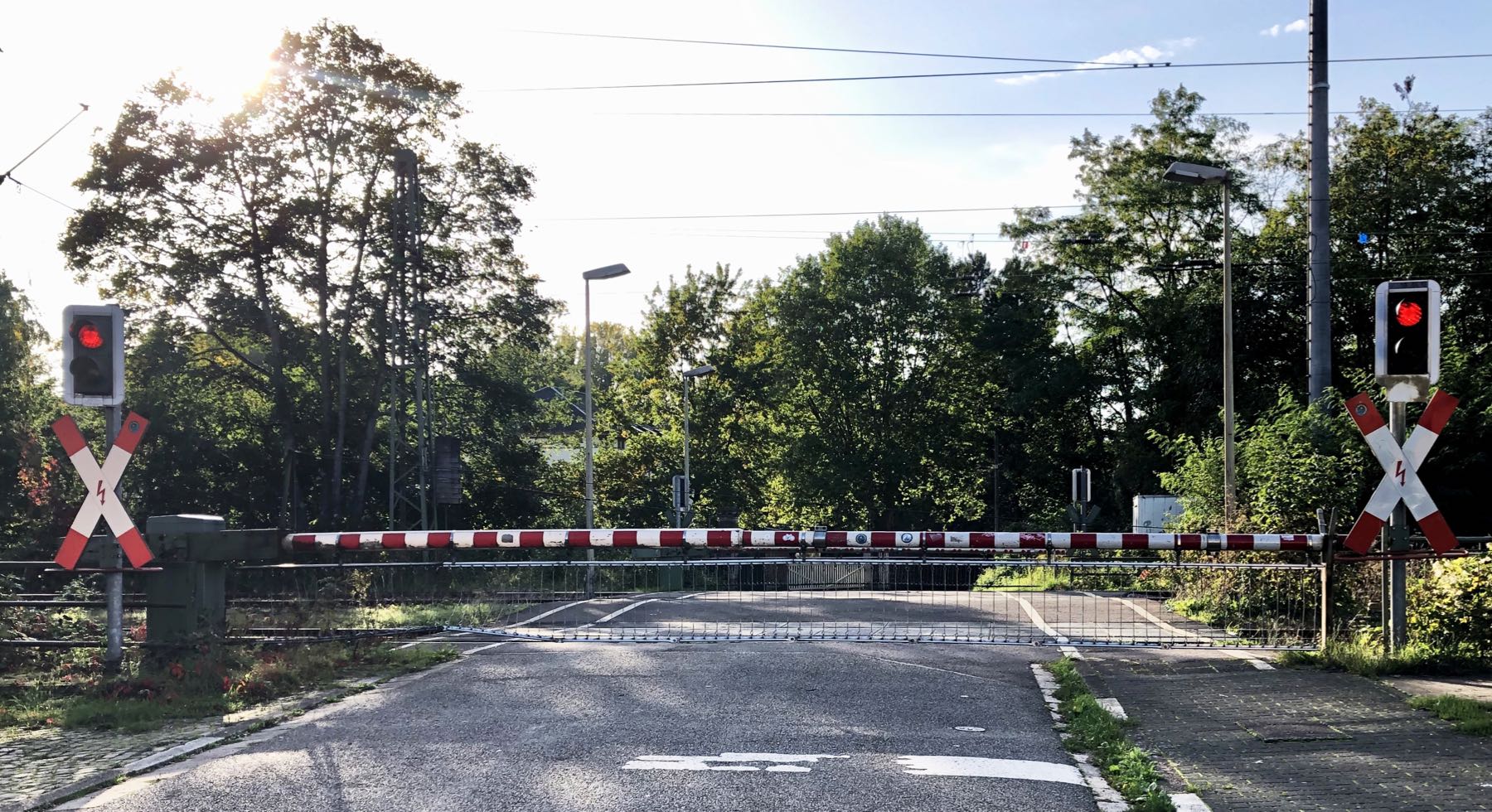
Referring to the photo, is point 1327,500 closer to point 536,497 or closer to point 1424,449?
point 1424,449

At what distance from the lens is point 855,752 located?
712cm

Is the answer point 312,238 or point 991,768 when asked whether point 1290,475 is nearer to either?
point 991,768

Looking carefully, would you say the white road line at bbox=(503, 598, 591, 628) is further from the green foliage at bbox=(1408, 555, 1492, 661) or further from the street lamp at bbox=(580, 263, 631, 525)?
the street lamp at bbox=(580, 263, 631, 525)

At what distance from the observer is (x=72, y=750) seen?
7.35 m

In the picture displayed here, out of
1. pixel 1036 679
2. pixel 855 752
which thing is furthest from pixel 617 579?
pixel 855 752

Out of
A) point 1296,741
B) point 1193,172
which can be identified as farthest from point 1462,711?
point 1193,172

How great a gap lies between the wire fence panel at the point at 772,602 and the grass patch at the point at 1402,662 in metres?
0.90

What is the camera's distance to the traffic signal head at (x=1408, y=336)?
32.5 ft

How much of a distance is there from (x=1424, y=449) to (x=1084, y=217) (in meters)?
39.9

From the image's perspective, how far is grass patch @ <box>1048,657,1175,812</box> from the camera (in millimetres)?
5973

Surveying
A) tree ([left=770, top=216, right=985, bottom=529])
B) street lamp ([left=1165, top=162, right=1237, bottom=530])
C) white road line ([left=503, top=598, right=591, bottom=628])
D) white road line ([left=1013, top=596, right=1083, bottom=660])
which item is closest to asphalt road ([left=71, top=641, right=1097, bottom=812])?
white road line ([left=1013, top=596, right=1083, bottom=660])

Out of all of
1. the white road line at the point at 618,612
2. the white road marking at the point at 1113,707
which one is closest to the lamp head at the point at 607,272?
the white road line at the point at 618,612

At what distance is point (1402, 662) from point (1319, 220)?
10372mm

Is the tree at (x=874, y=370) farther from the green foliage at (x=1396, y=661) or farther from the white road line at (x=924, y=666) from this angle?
the green foliage at (x=1396, y=661)
